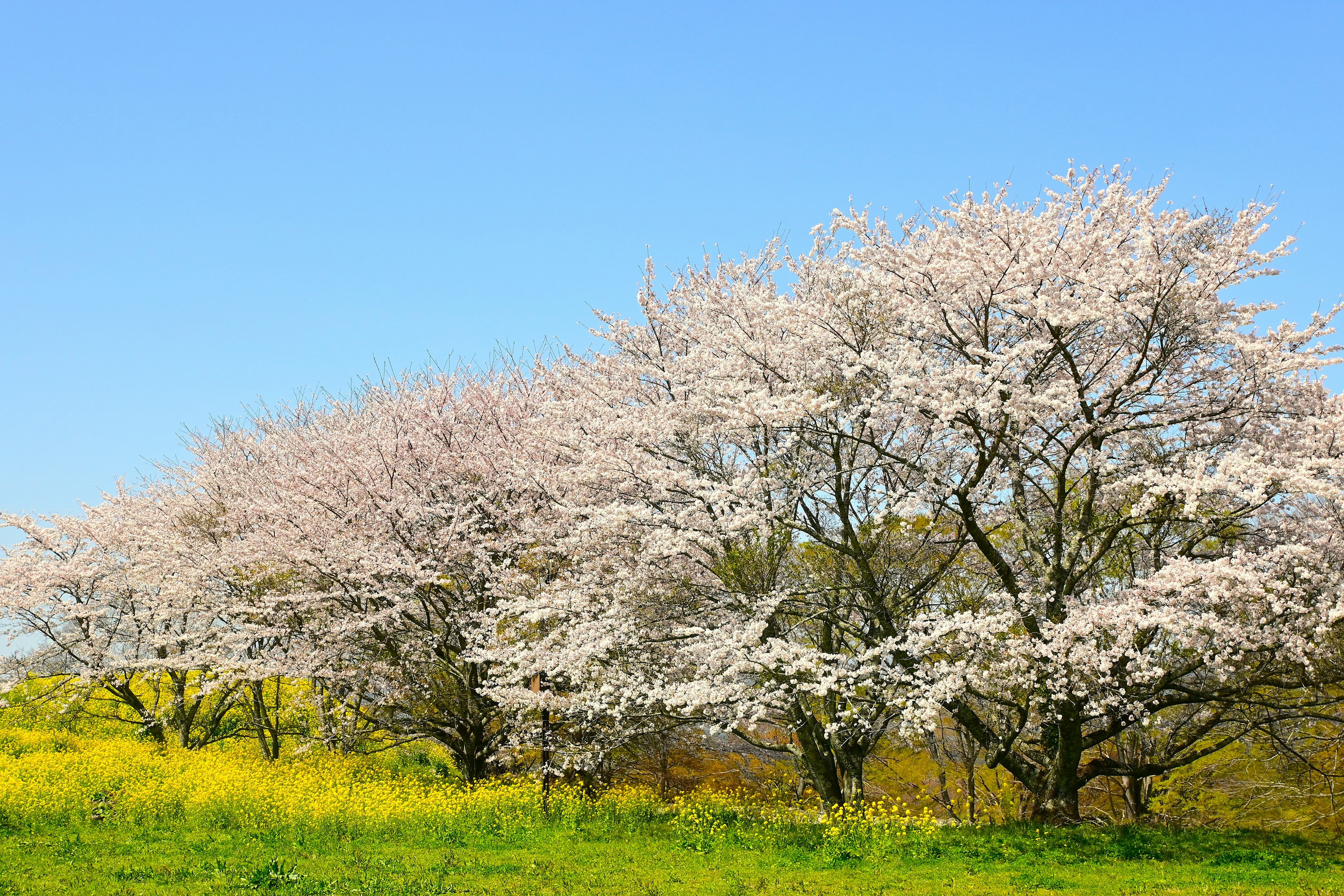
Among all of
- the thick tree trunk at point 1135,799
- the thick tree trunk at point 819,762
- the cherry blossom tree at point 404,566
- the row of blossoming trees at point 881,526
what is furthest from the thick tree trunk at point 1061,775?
the cherry blossom tree at point 404,566

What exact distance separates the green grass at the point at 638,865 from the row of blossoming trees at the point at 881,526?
5.03 ft

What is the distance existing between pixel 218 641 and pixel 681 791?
437 inches

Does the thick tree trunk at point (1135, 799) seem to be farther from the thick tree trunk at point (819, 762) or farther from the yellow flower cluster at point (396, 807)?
the thick tree trunk at point (819, 762)

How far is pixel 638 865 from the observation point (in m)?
11.8

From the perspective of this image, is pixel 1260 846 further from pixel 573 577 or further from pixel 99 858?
pixel 99 858

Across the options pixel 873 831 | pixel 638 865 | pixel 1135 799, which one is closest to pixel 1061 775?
pixel 873 831

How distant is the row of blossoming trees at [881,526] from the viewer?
38.5 ft

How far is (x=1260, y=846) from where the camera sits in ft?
40.0

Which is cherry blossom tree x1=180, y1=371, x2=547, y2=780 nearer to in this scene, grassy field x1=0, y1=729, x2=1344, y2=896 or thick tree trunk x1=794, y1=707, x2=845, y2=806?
grassy field x1=0, y1=729, x2=1344, y2=896

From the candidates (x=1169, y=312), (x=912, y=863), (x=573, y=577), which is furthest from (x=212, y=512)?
(x=1169, y=312)

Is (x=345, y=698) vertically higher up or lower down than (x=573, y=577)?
lower down

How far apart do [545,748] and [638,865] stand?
4.49 meters

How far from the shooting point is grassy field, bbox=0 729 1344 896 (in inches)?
410

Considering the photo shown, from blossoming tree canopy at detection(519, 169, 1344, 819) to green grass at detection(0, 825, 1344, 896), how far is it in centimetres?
154
